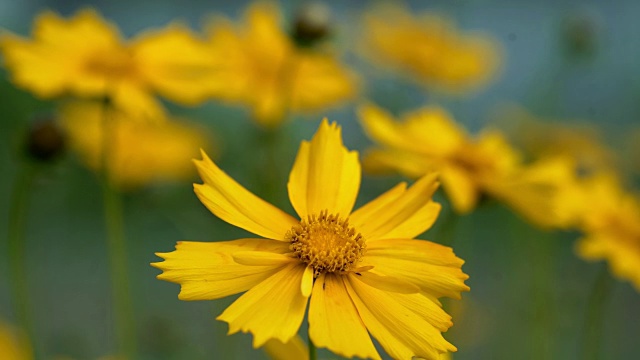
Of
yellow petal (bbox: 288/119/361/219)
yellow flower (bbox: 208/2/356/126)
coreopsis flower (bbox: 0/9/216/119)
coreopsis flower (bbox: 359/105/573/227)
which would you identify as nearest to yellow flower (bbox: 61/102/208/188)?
yellow flower (bbox: 208/2/356/126)

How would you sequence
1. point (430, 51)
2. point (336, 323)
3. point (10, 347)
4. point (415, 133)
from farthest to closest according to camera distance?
point (430, 51)
point (10, 347)
point (415, 133)
point (336, 323)

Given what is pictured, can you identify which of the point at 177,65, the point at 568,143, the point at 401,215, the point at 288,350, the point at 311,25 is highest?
the point at 568,143

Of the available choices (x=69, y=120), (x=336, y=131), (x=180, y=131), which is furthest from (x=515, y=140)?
(x=336, y=131)

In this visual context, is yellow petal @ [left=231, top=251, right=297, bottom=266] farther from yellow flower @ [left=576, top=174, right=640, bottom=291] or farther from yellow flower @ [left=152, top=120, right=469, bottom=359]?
yellow flower @ [left=576, top=174, right=640, bottom=291]

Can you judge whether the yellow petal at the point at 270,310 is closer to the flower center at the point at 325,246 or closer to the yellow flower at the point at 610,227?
the flower center at the point at 325,246

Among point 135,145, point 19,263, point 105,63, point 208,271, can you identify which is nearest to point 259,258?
point 208,271

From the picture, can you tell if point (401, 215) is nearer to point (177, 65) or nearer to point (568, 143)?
point (177, 65)

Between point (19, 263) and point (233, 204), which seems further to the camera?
point (19, 263)
